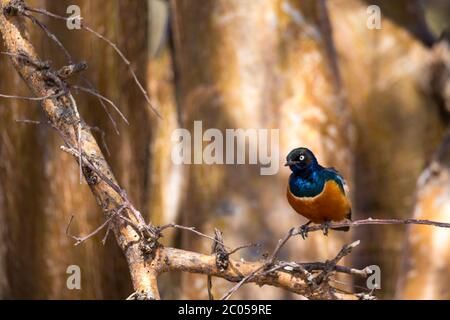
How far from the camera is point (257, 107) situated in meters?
5.22

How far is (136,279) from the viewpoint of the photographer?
123 inches

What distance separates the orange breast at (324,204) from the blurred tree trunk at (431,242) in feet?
6.98

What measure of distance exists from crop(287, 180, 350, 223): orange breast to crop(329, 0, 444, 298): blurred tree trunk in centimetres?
222

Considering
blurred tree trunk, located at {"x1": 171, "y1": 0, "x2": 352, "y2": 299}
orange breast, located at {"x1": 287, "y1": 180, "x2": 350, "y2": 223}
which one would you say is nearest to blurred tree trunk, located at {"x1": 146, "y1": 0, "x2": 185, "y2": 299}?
Result: blurred tree trunk, located at {"x1": 171, "y1": 0, "x2": 352, "y2": 299}

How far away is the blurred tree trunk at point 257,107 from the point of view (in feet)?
17.0

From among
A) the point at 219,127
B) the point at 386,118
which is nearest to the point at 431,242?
the point at 386,118

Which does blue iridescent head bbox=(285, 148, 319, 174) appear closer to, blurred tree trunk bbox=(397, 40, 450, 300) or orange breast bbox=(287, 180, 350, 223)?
orange breast bbox=(287, 180, 350, 223)

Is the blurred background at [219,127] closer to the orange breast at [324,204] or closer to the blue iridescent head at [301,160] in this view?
the orange breast at [324,204]

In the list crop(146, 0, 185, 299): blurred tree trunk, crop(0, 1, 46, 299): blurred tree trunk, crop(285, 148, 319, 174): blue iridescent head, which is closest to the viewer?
crop(285, 148, 319, 174): blue iridescent head

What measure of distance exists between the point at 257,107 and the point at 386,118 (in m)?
1.18

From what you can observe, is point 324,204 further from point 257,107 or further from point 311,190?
point 257,107

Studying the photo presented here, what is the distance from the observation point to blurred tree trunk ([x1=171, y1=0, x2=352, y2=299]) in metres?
5.18

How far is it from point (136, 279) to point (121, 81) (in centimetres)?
245
